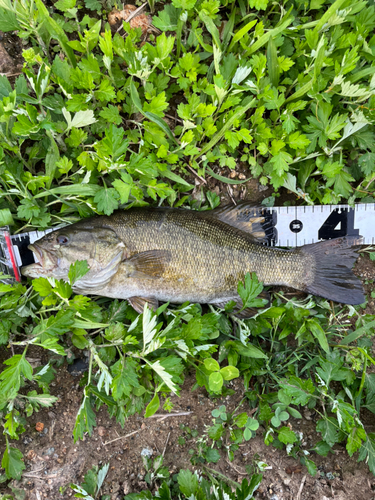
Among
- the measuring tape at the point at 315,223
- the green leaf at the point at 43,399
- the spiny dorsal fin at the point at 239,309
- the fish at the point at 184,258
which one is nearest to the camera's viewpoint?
the green leaf at the point at 43,399

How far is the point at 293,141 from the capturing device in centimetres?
325

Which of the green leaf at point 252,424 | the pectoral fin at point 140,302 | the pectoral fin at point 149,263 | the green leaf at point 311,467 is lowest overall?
the green leaf at point 311,467

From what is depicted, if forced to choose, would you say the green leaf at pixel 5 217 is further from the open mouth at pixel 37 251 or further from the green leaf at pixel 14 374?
the green leaf at pixel 14 374

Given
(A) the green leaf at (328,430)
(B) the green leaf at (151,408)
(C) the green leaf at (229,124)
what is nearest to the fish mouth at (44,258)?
(B) the green leaf at (151,408)

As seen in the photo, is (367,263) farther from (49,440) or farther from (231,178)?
(49,440)

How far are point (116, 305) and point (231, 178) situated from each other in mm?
1791

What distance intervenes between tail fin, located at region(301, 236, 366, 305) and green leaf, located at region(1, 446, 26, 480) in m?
3.09

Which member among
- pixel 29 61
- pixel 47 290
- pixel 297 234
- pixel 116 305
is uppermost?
pixel 29 61

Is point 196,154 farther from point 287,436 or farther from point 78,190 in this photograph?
point 287,436

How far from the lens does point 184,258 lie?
124 inches

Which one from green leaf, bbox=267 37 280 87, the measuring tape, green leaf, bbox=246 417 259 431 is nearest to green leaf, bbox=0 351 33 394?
green leaf, bbox=246 417 259 431

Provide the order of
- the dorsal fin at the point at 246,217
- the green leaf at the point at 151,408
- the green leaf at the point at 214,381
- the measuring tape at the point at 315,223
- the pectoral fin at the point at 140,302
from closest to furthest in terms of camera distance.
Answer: the green leaf at the point at 151,408, the green leaf at the point at 214,381, the pectoral fin at the point at 140,302, the dorsal fin at the point at 246,217, the measuring tape at the point at 315,223

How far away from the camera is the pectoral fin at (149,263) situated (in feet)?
10.2

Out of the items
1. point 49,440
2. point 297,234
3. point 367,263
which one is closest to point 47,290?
point 49,440
